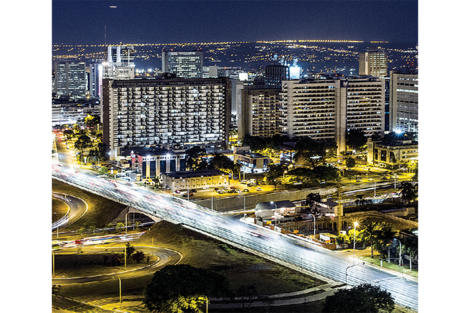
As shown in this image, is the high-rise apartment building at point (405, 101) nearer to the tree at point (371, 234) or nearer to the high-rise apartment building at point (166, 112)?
the high-rise apartment building at point (166, 112)

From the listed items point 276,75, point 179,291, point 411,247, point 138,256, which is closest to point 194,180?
point 138,256

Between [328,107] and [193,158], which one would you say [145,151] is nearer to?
[193,158]

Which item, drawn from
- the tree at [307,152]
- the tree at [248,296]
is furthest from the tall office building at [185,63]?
the tree at [248,296]

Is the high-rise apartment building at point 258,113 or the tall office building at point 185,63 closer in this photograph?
the high-rise apartment building at point 258,113

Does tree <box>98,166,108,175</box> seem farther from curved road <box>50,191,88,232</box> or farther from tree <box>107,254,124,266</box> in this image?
tree <box>107,254,124,266</box>

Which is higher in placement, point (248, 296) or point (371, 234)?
point (371, 234)
